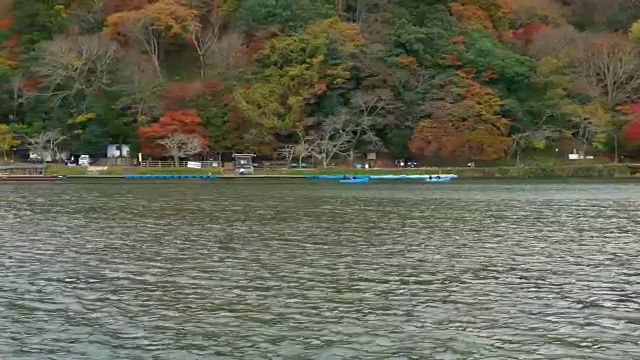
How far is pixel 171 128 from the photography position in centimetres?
5475

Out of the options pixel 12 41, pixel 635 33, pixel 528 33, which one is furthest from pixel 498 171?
pixel 12 41

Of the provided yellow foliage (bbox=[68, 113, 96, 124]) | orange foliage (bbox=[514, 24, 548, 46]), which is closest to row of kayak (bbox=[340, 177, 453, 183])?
orange foliage (bbox=[514, 24, 548, 46])

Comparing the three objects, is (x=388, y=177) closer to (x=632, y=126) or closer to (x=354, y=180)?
(x=354, y=180)

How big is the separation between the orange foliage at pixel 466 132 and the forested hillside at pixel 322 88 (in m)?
0.10

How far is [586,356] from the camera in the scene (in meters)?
9.90

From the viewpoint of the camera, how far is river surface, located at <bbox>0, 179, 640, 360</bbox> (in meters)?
10.5

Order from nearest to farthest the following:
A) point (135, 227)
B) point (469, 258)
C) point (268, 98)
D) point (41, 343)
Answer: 1. point (41, 343)
2. point (469, 258)
3. point (135, 227)
4. point (268, 98)

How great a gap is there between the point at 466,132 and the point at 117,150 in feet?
92.6

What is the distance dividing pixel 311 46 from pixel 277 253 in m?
40.0

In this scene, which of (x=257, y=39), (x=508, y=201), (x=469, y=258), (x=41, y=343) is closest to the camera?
(x=41, y=343)

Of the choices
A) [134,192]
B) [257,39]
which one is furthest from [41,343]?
[257,39]

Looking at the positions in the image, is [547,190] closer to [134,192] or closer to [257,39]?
[134,192]

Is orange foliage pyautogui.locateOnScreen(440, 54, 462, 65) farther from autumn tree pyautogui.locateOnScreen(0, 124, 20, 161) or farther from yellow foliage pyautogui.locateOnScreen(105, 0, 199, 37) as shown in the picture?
autumn tree pyautogui.locateOnScreen(0, 124, 20, 161)

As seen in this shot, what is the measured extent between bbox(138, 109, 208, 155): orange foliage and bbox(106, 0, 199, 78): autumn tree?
6549mm
